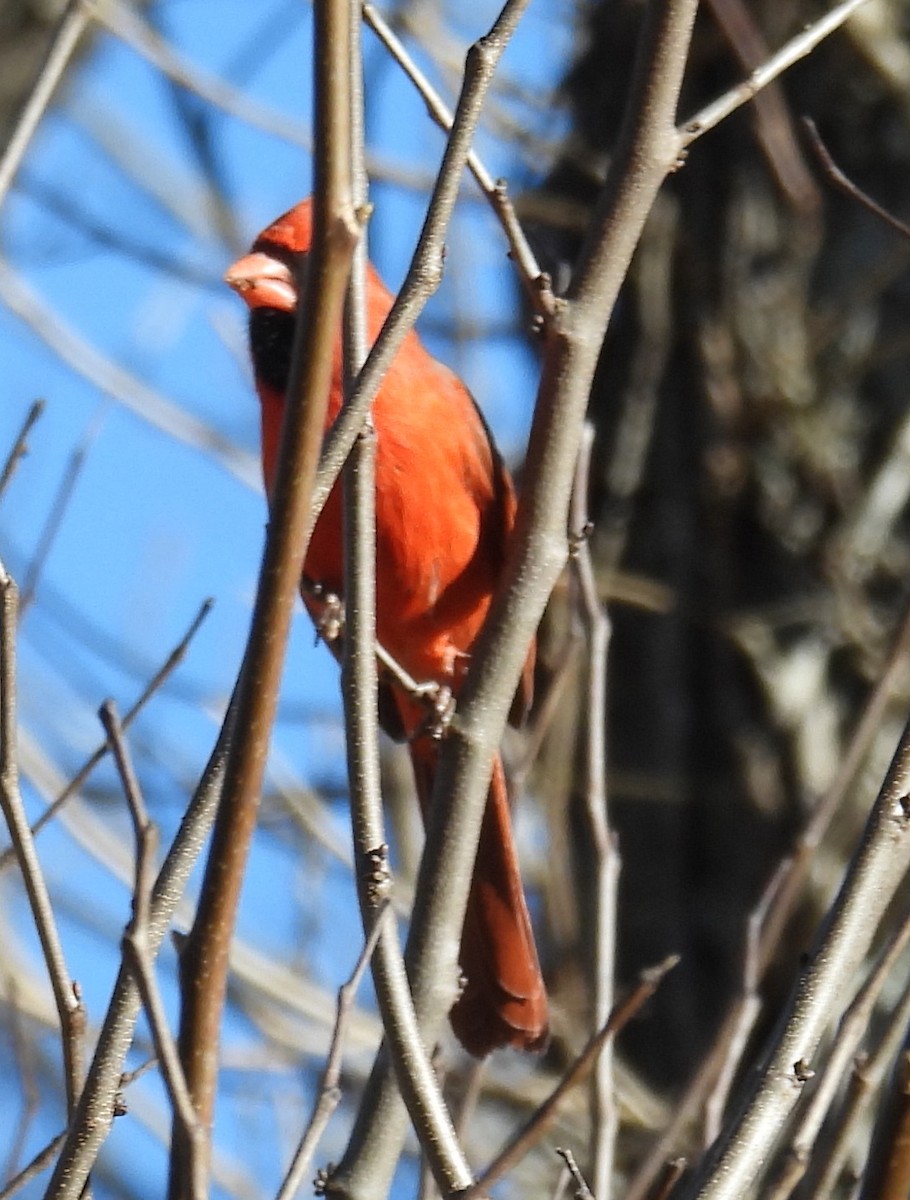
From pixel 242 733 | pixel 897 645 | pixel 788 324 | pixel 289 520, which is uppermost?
pixel 788 324

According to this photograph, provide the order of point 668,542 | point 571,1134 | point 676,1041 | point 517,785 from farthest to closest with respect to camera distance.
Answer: point 668,542, point 676,1041, point 571,1134, point 517,785

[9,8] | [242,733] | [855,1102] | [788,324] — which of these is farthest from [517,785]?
[9,8]

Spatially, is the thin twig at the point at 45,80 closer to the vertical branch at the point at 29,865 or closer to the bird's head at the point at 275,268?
the vertical branch at the point at 29,865

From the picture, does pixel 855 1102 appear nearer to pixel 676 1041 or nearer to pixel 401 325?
pixel 401 325

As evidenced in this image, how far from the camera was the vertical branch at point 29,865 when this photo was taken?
4.96 ft

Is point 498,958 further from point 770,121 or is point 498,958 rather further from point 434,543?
point 770,121

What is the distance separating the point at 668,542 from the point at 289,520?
3475 millimetres

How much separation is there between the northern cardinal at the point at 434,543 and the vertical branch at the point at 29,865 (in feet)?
4.10

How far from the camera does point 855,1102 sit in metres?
1.55

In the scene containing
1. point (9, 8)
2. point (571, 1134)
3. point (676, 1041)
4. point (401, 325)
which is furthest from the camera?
point (9, 8)

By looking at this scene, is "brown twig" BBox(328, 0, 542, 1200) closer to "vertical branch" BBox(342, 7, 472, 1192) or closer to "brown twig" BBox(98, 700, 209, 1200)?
"vertical branch" BBox(342, 7, 472, 1192)

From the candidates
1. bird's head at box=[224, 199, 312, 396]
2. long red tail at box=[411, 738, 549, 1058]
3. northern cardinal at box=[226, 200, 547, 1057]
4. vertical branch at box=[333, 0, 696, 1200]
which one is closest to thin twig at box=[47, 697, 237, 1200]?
vertical branch at box=[333, 0, 696, 1200]

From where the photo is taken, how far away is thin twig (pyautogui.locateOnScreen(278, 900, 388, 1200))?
1448 mm

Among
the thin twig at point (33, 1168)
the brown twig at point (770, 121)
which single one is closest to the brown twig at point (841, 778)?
the thin twig at point (33, 1168)
